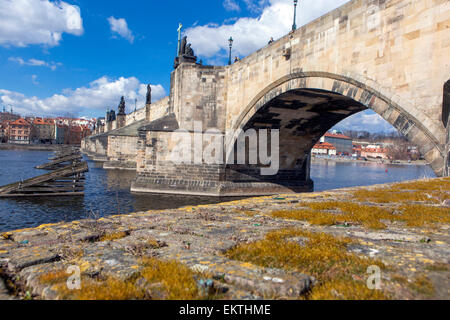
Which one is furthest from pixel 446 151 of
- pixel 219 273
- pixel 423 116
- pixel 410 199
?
pixel 219 273

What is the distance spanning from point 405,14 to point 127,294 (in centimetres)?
934

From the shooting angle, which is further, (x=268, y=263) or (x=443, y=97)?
(x=443, y=97)

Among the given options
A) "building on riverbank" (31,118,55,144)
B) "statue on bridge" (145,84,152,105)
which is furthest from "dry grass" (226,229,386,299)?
"building on riverbank" (31,118,55,144)

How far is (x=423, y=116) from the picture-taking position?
7027 mm

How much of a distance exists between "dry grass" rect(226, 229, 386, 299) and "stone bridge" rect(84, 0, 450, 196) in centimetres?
568

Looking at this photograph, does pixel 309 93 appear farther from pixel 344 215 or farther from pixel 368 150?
pixel 368 150

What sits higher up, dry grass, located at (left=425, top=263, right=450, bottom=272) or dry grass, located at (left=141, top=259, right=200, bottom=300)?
dry grass, located at (left=425, top=263, right=450, bottom=272)

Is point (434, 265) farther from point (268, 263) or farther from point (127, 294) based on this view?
point (127, 294)

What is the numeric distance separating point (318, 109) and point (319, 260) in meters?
13.9

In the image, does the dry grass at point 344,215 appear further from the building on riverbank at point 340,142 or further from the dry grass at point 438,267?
the building on riverbank at point 340,142

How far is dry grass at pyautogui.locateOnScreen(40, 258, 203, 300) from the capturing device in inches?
70.0

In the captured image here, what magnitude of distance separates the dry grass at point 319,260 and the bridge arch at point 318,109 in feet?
18.6

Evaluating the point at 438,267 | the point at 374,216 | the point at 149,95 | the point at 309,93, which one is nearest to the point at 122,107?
the point at 149,95

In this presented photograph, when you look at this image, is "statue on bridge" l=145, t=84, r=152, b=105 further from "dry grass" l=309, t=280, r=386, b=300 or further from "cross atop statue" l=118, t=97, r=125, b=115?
"dry grass" l=309, t=280, r=386, b=300
